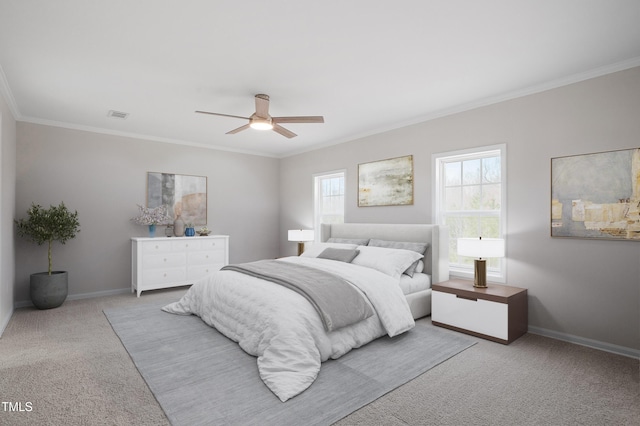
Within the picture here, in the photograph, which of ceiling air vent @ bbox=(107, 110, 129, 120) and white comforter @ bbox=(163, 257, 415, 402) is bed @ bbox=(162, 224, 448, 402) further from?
ceiling air vent @ bbox=(107, 110, 129, 120)

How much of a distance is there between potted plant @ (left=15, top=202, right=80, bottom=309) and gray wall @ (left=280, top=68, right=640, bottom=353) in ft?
15.8

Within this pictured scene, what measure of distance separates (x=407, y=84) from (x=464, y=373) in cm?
267

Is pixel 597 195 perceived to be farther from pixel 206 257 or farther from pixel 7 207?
pixel 7 207

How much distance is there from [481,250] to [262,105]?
2.71 metres

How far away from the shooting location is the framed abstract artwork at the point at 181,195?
5.54m

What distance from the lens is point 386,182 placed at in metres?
4.97

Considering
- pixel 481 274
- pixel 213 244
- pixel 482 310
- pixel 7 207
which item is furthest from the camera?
pixel 213 244

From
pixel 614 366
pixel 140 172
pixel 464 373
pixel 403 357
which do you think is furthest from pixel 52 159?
pixel 614 366

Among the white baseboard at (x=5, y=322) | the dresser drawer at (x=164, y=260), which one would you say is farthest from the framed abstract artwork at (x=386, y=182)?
the white baseboard at (x=5, y=322)

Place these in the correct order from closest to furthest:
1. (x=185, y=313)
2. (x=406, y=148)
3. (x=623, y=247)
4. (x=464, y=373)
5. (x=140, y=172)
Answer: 1. (x=464, y=373)
2. (x=623, y=247)
3. (x=185, y=313)
4. (x=406, y=148)
5. (x=140, y=172)

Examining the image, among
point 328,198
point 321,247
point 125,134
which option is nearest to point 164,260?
point 125,134

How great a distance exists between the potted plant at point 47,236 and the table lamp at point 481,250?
491cm

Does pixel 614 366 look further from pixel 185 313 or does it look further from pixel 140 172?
pixel 140 172

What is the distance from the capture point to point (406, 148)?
4.71 metres
